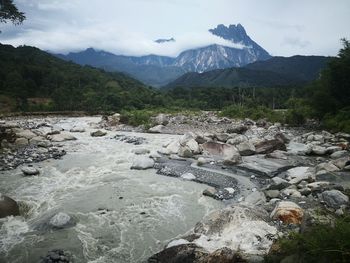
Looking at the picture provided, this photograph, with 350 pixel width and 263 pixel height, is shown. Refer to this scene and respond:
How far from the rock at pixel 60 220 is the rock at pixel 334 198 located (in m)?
10.1

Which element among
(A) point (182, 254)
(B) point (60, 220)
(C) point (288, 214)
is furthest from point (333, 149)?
(B) point (60, 220)

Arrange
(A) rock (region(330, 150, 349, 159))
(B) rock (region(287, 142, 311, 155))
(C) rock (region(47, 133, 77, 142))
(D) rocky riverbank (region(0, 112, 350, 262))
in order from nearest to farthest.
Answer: (D) rocky riverbank (region(0, 112, 350, 262)), (A) rock (region(330, 150, 349, 159)), (B) rock (region(287, 142, 311, 155)), (C) rock (region(47, 133, 77, 142))

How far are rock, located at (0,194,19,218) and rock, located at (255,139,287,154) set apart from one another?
668 inches

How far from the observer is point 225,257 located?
25.6ft

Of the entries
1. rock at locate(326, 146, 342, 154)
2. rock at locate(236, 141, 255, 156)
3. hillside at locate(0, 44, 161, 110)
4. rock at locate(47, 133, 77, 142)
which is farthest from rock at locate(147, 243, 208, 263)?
hillside at locate(0, 44, 161, 110)

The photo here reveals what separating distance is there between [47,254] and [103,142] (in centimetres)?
2185

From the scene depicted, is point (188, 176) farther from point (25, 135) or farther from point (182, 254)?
point (25, 135)

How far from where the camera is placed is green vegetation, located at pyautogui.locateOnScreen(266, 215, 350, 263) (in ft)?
18.7

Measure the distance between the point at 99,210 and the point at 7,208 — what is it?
3.57 meters

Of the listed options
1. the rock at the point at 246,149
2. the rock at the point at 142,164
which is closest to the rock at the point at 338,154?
the rock at the point at 246,149

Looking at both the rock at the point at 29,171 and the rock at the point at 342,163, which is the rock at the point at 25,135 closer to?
the rock at the point at 29,171

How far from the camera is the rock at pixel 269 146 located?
2359 centimetres

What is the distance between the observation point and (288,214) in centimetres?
1076

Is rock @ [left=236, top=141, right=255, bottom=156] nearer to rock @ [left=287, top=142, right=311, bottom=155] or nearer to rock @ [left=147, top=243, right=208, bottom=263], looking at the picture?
rock @ [left=287, top=142, right=311, bottom=155]
